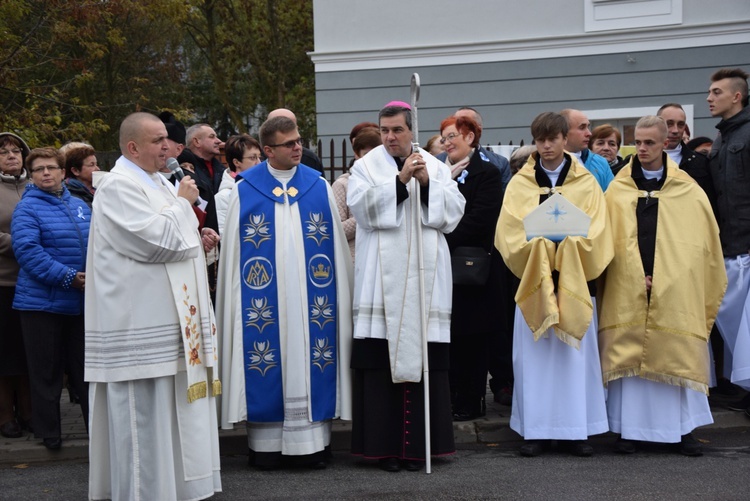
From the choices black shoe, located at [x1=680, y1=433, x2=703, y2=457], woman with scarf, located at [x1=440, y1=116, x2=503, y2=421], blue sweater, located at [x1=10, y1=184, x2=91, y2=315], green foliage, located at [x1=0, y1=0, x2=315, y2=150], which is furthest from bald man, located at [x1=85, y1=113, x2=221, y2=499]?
green foliage, located at [x1=0, y1=0, x2=315, y2=150]

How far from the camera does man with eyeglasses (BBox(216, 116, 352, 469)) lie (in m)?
6.39

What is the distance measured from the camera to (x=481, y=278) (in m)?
6.99

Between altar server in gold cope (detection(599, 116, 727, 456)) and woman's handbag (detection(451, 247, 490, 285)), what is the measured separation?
86cm

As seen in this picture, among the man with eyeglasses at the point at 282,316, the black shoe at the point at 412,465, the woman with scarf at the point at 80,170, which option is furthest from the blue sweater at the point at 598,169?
the woman with scarf at the point at 80,170

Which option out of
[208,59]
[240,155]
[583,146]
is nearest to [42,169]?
[240,155]

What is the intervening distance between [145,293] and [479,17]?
34.6 feet

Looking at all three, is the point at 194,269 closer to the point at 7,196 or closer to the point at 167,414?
the point at 167,414

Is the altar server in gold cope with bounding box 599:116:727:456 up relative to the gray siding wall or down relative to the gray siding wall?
down

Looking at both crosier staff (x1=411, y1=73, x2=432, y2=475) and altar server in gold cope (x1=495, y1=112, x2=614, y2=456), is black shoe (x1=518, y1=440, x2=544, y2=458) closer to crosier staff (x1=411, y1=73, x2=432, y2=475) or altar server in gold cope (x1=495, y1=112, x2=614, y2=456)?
altar server in gold cope (x1=495, y1=112, x2=614, y2=456)

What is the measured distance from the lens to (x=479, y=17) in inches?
583

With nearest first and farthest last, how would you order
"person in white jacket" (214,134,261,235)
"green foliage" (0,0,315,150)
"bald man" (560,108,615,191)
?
"bald man" (560,108,615,191) < "person in white jacket" (214,134,261,235) < "green foliage" (0,0,315,150)

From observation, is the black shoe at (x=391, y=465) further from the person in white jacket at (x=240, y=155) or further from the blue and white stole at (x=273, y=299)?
the person in white jacket at (x=240, y=155)

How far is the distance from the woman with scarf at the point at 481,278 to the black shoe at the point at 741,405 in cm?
200

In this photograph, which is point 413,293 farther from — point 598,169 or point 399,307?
point 598,169
